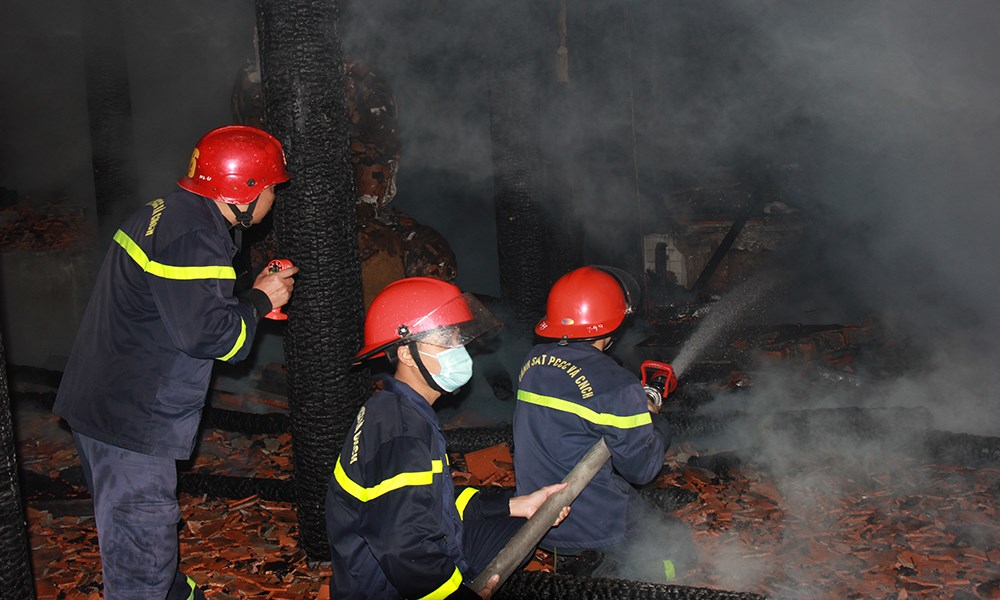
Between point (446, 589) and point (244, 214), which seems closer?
point (446, 589)

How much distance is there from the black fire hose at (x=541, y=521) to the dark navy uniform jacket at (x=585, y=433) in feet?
0.32

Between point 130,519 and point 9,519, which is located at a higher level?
point 9,519

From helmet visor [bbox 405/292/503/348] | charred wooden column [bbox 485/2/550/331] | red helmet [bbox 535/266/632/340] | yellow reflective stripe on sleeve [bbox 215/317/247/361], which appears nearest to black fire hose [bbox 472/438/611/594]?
red helmet [bbox 535/266/632/340]

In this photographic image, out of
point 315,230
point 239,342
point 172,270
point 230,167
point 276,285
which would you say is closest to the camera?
point 172,270

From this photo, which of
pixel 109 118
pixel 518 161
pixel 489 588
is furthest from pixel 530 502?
pixel 109 118

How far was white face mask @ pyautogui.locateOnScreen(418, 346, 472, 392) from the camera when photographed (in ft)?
10.4

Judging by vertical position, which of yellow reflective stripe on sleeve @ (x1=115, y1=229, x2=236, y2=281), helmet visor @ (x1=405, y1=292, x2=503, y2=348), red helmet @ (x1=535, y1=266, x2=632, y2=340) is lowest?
red helmet @ (x1=535, y1=266, x2=632, y2=340)

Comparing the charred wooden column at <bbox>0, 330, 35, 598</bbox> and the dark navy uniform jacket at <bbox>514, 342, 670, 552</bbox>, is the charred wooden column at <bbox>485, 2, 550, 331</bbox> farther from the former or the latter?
the charred wooden column at <bbox>0, 330, 35, 598</bbox>

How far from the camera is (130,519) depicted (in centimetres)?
357

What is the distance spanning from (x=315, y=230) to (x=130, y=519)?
6.40 ft

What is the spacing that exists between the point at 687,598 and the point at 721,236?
8.60m

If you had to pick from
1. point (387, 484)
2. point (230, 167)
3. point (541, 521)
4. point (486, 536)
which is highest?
point (230, 167)

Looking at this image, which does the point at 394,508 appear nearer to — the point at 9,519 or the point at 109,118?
the point at 9,519

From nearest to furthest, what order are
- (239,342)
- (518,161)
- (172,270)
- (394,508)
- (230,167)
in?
(394,508)
(172,270)
(239,342)
(230,167)
(518,161)
